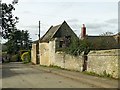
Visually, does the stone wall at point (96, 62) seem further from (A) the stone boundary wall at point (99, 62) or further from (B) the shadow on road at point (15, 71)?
(B) the shadow on road at point (15, 71)

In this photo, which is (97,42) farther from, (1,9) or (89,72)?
(1,9)

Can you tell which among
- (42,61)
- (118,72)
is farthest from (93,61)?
(42,61)

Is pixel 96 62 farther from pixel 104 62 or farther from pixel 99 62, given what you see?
pixel 104 62

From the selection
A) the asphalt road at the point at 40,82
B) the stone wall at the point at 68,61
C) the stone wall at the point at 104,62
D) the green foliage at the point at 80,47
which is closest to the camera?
the asphalt road at the point at 40,82

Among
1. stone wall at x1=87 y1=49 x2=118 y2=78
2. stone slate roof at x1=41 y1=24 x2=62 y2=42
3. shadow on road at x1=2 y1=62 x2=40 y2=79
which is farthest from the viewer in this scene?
stone slate roof at x1=41 y1=24 x2=62 y2=42

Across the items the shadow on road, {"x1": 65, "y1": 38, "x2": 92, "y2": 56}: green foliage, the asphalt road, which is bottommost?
the shadow on road

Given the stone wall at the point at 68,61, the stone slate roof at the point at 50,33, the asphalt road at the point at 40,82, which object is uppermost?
the stone slate roof at the point at 50,33

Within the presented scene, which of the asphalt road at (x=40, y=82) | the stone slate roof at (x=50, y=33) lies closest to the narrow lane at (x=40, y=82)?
the asphalt road at (x=40, y=82)

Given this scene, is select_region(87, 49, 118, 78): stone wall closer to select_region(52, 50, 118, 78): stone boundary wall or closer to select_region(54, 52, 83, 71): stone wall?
select_region(52, 50, 118, 78): stone boundary wall

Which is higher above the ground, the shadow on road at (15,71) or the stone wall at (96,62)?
the stone wall at (96,62)

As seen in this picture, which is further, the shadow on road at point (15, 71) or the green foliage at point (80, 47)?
the shadow on road at point (15, 71)

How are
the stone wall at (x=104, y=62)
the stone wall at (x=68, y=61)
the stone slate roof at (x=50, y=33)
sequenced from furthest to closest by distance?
the stone slate roof at (x=50, y=33) → the stone wall at (x=68, y=61) → the stone wall at (x=104, y=62)

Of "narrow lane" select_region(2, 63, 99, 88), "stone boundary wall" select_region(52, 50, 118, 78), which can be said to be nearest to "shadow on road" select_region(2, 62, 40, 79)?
"narrow lane" select_region(2, 63, 99, 88)

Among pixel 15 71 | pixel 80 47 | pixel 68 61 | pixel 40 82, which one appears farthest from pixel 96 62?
pixel 15 71
